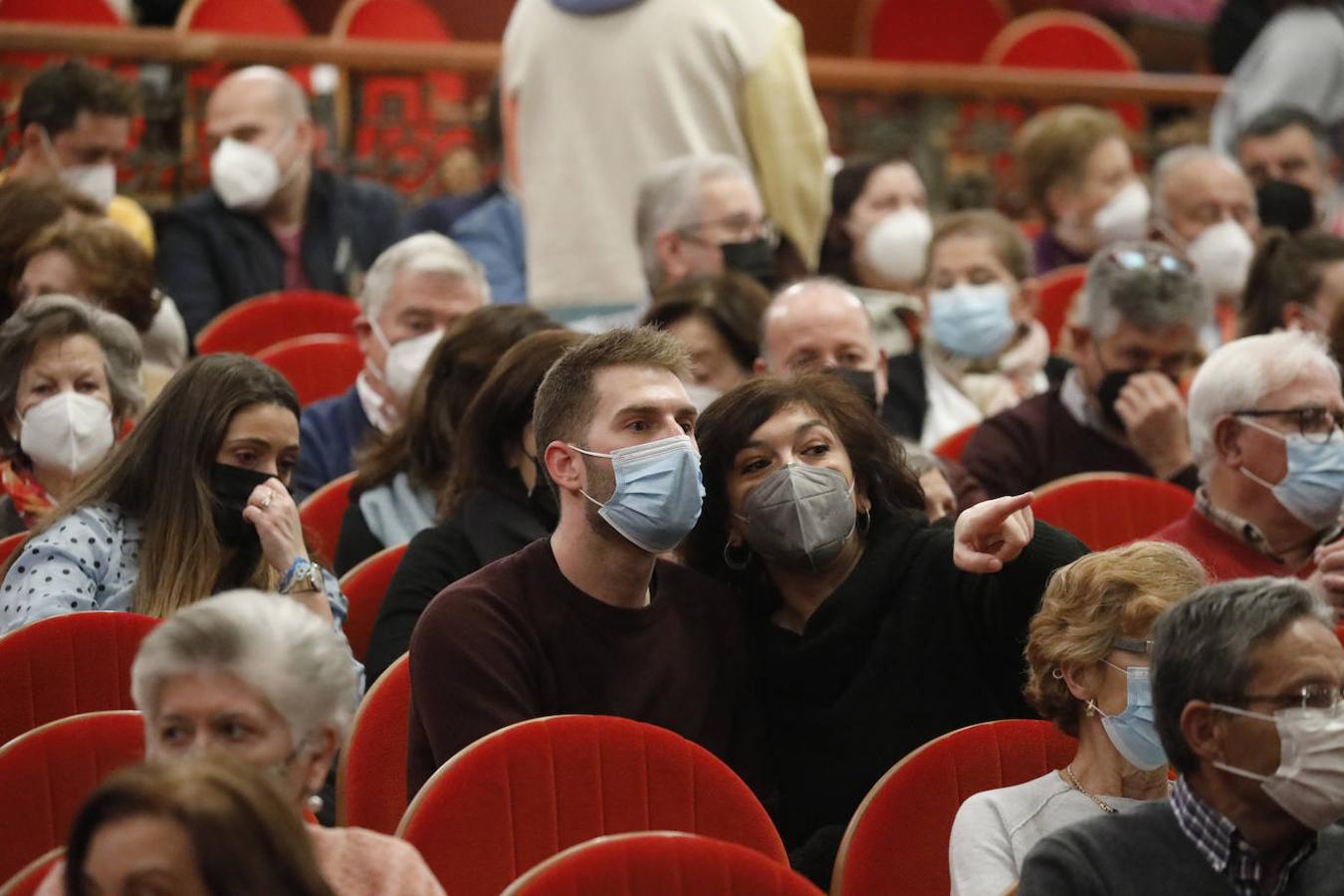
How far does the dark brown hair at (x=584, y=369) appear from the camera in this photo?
125 inches

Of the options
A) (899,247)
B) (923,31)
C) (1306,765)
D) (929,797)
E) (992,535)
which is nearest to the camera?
(1306,765)

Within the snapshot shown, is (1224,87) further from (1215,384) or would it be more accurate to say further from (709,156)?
(1215,384)

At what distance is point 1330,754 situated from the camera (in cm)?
237

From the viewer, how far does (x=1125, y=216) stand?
20.8 feet

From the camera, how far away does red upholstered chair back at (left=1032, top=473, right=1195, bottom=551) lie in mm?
4027

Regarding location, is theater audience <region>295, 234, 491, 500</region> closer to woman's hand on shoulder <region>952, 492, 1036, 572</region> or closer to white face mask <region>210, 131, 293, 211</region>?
white face mask <region>210, 131, 293, 211</region>

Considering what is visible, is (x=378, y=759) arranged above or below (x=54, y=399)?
below

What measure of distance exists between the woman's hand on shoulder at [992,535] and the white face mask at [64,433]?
1635mm

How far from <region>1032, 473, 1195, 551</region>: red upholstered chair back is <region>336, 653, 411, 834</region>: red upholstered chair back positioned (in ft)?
4.79

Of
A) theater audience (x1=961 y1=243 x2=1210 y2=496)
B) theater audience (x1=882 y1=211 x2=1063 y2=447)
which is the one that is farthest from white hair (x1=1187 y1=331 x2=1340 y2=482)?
theater audience (x1=882 y1=211 x2=1063 y2=447)

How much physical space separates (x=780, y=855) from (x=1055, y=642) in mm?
492

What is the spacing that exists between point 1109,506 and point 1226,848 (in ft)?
5.68

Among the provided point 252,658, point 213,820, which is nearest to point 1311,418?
point 252,658

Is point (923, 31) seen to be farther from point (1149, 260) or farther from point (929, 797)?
point (929, 797)
